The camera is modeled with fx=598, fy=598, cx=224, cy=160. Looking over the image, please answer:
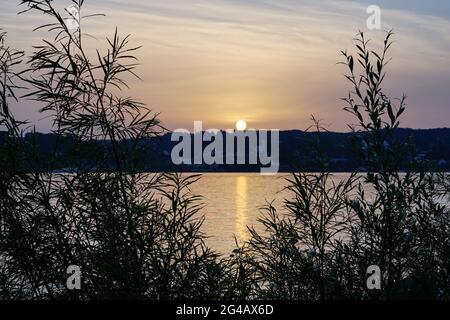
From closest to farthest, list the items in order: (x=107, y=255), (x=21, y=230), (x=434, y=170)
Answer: (x=107, y=255)
(x=21, y=230)
(x=434, y=170)

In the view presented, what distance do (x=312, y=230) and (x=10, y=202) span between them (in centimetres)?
456

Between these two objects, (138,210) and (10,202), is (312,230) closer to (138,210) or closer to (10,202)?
(138,210)

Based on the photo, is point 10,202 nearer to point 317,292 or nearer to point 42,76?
point 42,76

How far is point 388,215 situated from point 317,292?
79.8 inches

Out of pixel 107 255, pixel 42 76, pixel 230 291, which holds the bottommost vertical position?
pixel 230 291

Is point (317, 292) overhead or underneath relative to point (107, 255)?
underneath

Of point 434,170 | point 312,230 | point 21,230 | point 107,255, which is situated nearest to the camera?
point 107,255

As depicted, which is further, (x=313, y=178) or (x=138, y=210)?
(x=313, y=178)

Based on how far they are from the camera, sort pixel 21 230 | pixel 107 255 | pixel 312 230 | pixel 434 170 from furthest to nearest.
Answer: pixel 434 170 → pixel 312 230 → pixel 21 230 → pixel 107 255

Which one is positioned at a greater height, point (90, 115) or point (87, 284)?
point (90, 115)

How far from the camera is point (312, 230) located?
9328 millimetres

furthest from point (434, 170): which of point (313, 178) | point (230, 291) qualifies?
point (230, 291)

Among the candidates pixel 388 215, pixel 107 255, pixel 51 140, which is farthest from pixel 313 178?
pixel 51 140

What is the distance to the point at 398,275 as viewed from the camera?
8.30 meters
